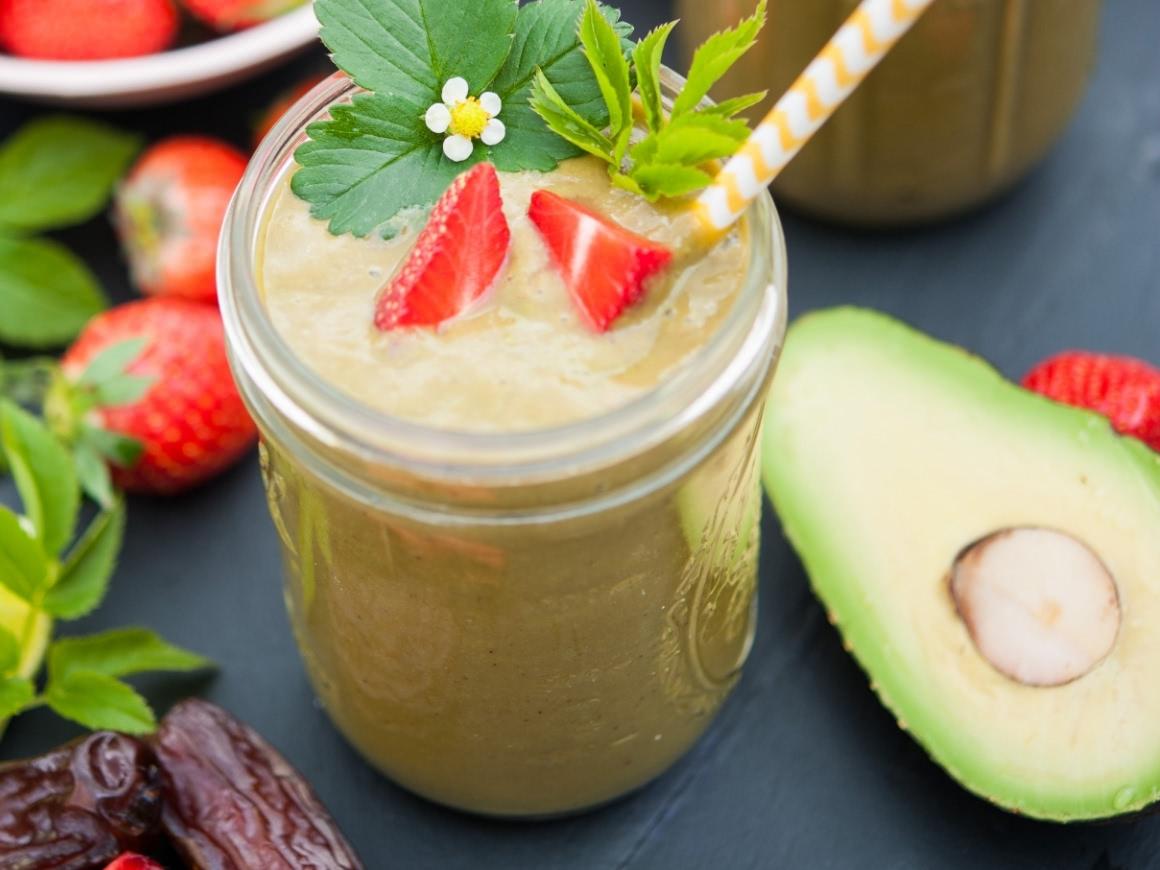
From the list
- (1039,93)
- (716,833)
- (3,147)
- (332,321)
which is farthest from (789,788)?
(3,147)

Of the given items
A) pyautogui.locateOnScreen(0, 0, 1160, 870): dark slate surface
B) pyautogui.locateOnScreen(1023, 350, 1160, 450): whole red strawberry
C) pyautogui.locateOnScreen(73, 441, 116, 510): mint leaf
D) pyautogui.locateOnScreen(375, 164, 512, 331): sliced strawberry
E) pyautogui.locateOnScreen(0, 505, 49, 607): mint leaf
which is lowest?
pyautogui.locateOnScreen(0, 0, 1160, 870): dark slate surface

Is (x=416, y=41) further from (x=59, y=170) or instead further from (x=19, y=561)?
(x=59, y=170)

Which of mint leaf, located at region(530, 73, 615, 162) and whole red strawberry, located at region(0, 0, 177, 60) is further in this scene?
whole red strawberry, located at region(0, 0, 177, 60)

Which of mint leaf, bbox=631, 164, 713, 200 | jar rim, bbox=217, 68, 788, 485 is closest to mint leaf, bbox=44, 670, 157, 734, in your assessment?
jar rim, bbox=217, 68, 788, 485

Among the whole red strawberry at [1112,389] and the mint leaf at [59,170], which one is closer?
the whole red strawberry at [1112,389]

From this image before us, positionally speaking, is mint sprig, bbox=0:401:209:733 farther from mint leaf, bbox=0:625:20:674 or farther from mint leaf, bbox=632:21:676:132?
mint leaf, bbox=632:21:676:132

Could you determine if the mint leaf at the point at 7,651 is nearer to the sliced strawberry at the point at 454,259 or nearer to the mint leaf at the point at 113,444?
the mint leaf at the point at 113,444

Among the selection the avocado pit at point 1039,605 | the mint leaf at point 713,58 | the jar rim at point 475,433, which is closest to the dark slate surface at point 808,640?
the avocado pit at point 1039,605

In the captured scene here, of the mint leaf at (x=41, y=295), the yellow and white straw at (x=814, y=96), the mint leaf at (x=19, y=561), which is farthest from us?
the mint leaf at (x=41, y=295)
